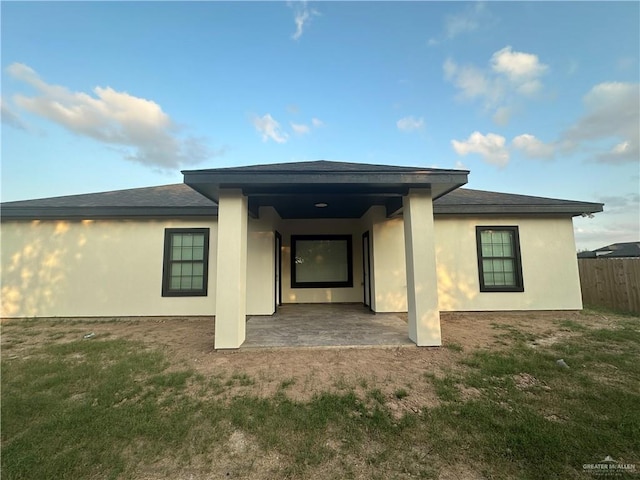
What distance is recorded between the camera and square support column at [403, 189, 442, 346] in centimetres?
460

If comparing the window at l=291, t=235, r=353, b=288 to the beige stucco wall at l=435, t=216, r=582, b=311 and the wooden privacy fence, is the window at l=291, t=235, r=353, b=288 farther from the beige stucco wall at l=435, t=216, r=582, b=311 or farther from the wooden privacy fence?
the wooden privacy fence

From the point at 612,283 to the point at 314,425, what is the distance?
33.9ft

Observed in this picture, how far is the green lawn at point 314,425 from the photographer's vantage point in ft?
6.60

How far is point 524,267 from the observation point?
7375mm

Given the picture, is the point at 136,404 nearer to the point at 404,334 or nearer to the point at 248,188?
the point at 248,188

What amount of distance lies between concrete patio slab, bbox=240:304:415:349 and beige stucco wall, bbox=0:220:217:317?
2.07 m

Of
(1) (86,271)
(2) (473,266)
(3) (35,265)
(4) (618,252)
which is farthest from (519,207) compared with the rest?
(4) (618,252)

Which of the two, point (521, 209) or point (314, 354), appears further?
point (521, 209)

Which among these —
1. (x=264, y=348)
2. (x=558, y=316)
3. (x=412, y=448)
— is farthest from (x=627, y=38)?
(x=264, y=348)

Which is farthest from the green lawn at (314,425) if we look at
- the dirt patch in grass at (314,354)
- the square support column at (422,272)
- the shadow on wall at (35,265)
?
the shadow on wall at (35,265)

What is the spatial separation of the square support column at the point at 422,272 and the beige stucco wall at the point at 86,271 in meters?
4.94

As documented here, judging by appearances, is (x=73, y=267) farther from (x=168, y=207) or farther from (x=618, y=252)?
(x=618, y=252)

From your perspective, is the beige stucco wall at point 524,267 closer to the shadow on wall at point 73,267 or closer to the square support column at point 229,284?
the square support column at point 229,284

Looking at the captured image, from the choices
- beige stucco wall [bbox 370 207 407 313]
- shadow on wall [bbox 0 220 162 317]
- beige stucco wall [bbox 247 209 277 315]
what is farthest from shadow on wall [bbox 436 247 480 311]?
shadow on wall [bbox 0 220 162 317]
